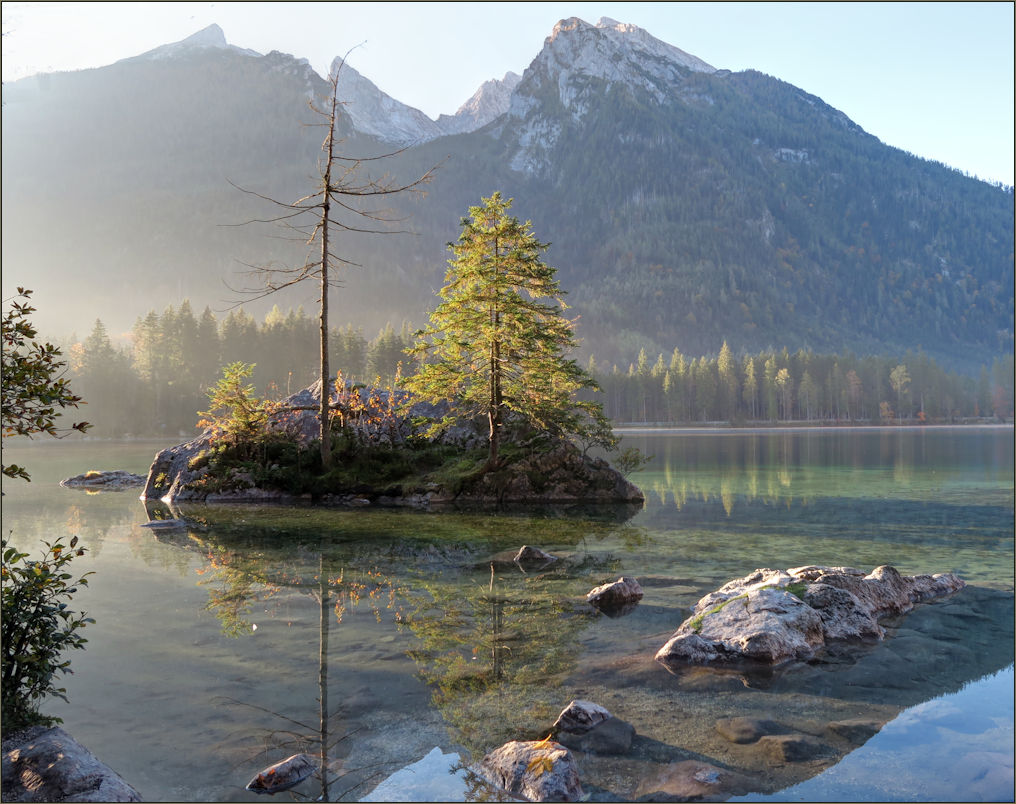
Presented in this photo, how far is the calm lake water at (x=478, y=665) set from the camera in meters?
6.19

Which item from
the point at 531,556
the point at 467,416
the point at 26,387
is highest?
the point at 26,387

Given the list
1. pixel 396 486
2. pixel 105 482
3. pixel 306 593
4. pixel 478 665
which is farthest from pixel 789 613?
pixel 105 482

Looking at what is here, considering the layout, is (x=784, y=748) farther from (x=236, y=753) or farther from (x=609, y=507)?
(x=609, y=507)

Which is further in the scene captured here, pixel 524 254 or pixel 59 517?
pixel 524 254

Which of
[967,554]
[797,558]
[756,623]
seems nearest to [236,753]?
[756,623]

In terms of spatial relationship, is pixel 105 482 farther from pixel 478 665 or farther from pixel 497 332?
pixel 478 665

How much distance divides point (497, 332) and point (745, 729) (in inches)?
Answer: 770

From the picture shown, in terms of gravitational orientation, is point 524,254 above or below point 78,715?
above

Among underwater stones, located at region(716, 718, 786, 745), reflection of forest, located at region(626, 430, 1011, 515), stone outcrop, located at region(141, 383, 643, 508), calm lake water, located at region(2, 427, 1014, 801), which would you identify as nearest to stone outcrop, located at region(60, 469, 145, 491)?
stone outcrop, located at region(141, 383, 643, 508)

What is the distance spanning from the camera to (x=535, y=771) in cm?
583

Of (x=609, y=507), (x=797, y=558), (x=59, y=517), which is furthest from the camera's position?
(x=609, y=507)

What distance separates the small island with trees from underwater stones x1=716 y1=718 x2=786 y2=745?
745 inches

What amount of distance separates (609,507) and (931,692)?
681 inches

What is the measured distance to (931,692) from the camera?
314 inches
